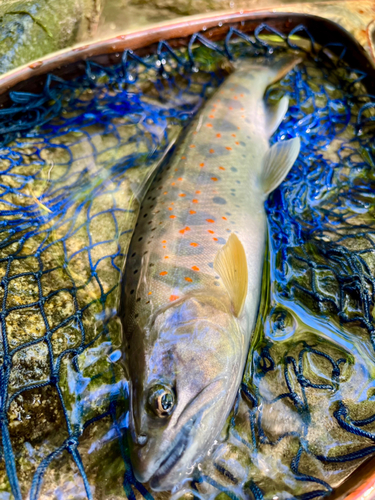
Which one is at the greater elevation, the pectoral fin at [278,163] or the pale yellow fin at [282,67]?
the pale yellow fin at [282,67]

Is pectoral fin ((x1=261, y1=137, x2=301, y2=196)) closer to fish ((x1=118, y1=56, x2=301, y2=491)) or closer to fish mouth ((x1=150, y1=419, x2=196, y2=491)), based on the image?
fish ((x1=118, y1=56, x2=301, y2=491))

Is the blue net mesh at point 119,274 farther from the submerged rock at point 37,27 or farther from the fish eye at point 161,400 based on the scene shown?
the submerged rock at point 37,27

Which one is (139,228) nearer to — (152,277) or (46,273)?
(152,277)

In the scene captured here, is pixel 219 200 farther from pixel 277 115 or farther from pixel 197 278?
pixel 277 115

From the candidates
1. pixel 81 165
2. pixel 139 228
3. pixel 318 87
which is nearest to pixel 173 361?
pixel 139 228

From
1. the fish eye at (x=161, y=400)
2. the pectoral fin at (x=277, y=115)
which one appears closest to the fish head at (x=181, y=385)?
the fish eye at (x=161, y=400)

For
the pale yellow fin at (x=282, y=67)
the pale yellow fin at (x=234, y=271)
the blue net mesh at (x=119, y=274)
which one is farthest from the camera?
the pale yellow fin at (x=282, y=67)

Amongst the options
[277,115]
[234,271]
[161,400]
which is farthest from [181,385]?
[277,115]
